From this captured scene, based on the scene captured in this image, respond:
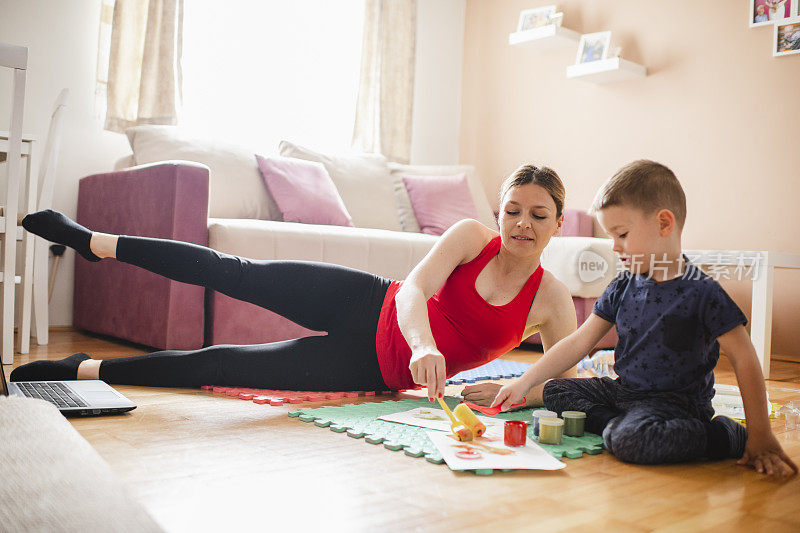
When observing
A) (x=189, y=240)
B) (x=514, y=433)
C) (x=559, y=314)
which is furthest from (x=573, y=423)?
(x=189, y=240)

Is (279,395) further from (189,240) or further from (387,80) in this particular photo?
(387,80)

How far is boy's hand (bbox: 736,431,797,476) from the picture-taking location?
1.21 meters

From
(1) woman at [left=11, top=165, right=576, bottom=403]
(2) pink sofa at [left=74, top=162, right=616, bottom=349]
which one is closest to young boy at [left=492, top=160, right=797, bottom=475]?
(1) woman at [left=11, top=165, right=576, bottom=403]

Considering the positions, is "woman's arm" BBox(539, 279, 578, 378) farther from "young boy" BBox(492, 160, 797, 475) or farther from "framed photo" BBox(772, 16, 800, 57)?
"framed photo" BBox(772, 16, 800, 57)

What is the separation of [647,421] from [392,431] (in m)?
0.47

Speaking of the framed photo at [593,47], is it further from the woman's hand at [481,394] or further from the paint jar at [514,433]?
the paint jar at [514,433]

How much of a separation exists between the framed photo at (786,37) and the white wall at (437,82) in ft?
6.54

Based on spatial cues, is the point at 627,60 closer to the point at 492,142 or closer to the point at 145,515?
the point at 492,142

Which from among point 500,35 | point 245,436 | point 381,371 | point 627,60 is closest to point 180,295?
point 381,371

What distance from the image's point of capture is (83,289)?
2984mm

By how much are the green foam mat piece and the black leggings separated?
5.9 inches

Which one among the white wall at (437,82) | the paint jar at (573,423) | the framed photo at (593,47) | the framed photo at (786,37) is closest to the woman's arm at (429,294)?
the paint jar at (573,423)

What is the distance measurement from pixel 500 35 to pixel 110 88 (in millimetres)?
2461

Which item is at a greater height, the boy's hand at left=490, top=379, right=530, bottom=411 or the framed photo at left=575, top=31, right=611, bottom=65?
the framed photo at left=575, top=31, right=611, bottom=65
